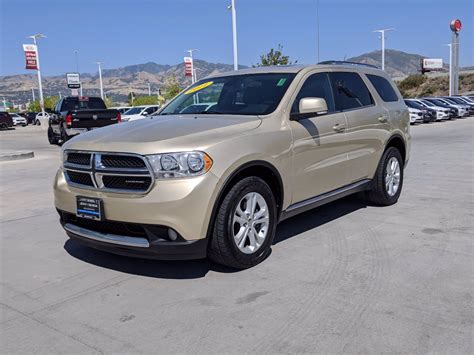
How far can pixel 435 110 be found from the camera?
2903 cm

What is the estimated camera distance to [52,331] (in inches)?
130

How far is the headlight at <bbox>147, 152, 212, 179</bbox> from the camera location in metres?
3.80

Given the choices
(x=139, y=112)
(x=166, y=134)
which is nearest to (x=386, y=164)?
(x=166, y=134)

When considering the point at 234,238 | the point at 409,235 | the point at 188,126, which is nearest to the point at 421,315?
the point at 234,238

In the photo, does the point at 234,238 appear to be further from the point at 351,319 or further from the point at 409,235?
the point at 409,235

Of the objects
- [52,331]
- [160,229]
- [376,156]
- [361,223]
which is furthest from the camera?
[376,156]

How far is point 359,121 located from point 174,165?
286cm

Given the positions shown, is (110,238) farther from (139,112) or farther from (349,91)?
(139,112)

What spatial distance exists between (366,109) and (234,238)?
2857 mm

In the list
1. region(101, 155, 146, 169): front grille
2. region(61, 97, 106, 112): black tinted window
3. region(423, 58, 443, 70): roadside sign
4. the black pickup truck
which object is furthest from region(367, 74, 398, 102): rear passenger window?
region(423, 58, 443, 70): roadside sign

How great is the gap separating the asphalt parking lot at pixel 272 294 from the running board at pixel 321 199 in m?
0.37

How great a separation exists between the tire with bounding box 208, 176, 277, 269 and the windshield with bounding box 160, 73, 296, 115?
856 mm

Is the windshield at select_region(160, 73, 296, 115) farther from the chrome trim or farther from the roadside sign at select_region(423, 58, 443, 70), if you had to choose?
the roadside sign at select_region(423, 58, 443, 70)

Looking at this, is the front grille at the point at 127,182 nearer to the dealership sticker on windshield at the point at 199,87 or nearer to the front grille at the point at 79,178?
the front grille at the point at 79,178
